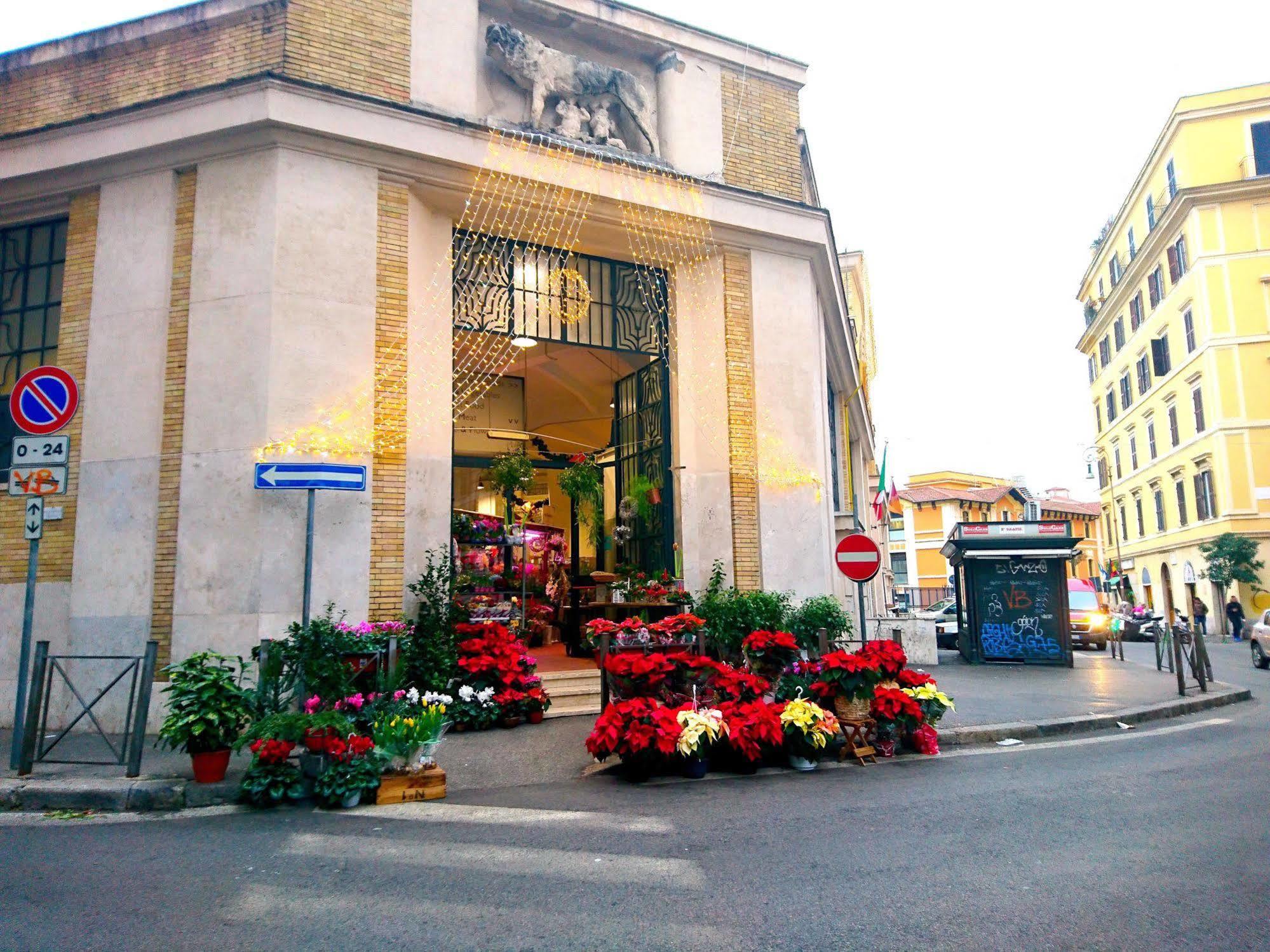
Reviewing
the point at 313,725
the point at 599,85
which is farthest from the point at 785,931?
the point at 599,85

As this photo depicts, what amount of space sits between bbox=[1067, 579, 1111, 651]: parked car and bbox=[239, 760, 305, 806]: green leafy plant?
24906 millimetres

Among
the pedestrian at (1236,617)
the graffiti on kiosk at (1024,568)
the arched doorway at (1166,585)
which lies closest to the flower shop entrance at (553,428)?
the graffiti on kiosk at (1024,568)

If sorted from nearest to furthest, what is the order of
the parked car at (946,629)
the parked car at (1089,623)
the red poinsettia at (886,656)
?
the red poinsettia at (886,656) < the parked car at (946,629) < the parked car at (1089,623)

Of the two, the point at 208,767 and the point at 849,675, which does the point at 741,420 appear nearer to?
the point at 849,675

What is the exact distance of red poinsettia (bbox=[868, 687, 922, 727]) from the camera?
8.55 metres

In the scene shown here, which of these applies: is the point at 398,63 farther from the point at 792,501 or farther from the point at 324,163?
the point at 792,501

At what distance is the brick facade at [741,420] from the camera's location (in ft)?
42.9

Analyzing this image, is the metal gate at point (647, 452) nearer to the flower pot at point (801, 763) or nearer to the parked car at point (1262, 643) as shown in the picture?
the flower pot at point (801, 763)

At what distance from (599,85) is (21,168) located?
305 inches

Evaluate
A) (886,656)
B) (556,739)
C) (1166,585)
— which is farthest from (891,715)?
(1166,585)

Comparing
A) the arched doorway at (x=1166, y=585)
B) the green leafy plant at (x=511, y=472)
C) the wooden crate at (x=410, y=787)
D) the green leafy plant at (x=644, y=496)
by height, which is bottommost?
the wooden crate at (x=410, y=787)

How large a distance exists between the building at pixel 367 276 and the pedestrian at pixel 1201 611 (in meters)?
27.9

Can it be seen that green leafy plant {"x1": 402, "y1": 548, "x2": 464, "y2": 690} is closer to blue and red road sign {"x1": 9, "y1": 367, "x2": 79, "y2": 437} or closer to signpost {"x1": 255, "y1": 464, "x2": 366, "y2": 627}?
signpost {"x1": 255, "y1": 464, "x2": 366, "y2": 627}

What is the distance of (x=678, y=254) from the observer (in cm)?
1362
